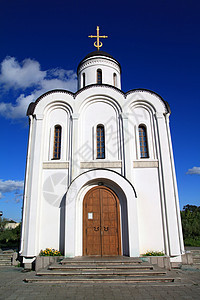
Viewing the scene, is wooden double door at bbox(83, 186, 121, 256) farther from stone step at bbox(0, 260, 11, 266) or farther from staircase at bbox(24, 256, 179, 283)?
stone step at bbox(0, 260, 11, 266)

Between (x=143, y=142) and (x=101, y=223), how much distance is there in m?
4.54

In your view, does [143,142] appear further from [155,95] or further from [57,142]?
[57,142]

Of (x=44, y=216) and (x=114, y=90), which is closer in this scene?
(x=44, y=216)

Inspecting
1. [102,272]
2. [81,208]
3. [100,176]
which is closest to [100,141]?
[100,176]

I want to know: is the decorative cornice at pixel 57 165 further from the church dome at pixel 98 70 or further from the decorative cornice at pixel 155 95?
the church dome at pixel 98 70

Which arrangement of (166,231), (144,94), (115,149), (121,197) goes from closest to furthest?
(166,231), (121,197), (115,149), (144,94)

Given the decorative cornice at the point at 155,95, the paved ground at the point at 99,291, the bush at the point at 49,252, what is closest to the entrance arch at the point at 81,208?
the bush at the point at 49,252

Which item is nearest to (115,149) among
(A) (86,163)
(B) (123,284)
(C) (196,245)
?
(A) (86,163)

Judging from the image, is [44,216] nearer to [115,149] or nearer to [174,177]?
[115,149]

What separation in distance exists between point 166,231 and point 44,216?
5531 mm

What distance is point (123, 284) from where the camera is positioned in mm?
6418

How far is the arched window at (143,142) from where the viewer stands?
35.2 feet

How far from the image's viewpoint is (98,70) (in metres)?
13.9

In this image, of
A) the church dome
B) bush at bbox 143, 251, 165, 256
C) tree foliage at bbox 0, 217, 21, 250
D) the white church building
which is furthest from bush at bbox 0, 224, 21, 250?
the church dome
